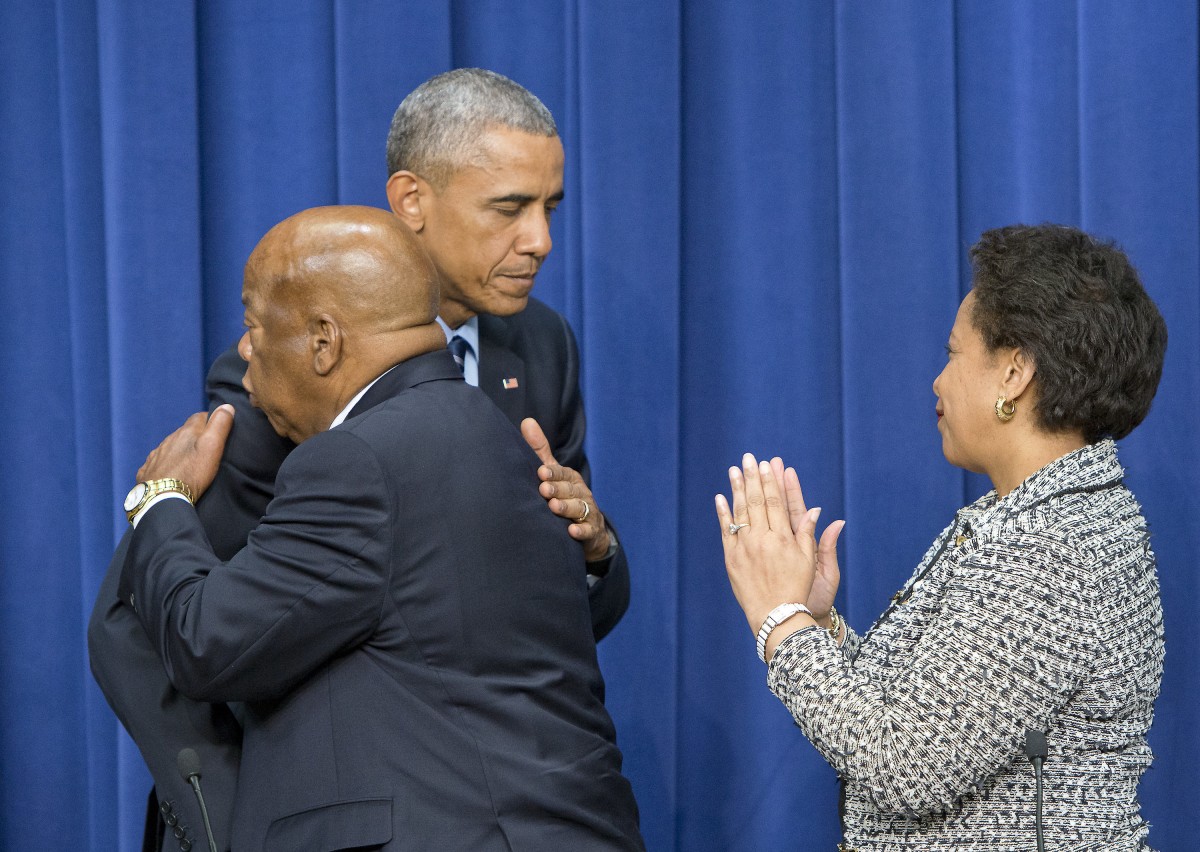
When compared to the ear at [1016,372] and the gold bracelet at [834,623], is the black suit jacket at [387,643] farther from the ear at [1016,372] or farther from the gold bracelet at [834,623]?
the ear at [1016,372]

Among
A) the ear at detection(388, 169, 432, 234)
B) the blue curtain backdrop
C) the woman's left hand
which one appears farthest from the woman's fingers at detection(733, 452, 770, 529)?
the blue curtain backdrop

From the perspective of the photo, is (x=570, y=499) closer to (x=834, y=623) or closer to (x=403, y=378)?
(x=403, y=378)

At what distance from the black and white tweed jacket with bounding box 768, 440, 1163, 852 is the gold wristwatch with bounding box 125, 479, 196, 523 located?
0.77 m

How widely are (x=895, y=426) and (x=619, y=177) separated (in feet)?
2.59

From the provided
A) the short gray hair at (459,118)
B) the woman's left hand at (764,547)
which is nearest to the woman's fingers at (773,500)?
the woman's left hand at (764,547)

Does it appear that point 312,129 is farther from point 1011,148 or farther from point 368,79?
point 1011,148

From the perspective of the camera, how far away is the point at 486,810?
145cm

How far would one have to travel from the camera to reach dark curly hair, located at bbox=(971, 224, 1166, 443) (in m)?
1.66

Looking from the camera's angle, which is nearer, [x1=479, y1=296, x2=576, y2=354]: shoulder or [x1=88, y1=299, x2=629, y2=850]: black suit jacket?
[x1=88, y1=299, x2=629, y2=850]: black suit jacket

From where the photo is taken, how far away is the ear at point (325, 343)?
154 centimetres

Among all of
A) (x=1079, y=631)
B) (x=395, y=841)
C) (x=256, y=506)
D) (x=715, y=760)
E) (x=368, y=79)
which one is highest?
(x=368, y=79)

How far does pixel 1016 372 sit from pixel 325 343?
2.90 feet

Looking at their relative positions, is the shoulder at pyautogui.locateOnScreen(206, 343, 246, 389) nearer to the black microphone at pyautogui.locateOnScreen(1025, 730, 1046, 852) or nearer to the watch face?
the watch face

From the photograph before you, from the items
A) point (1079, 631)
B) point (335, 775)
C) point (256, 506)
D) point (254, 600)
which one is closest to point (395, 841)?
point (335, 775)
